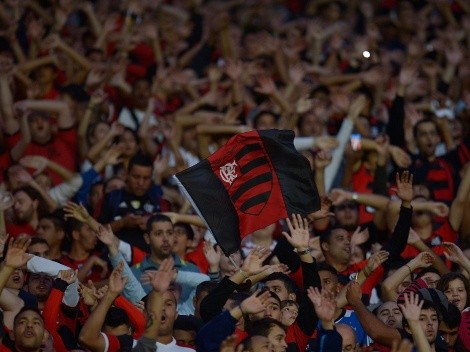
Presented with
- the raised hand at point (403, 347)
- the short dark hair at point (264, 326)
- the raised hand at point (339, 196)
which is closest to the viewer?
the raised hand at point (403, 347)

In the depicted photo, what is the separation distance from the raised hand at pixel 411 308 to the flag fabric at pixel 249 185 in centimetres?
138

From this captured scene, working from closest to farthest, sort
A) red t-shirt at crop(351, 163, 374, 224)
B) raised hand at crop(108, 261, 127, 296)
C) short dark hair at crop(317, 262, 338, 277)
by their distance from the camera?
raised hand at crop(108, 261, 127, 296), short dark hair at crop(317, 262, 338, 277), red t-shirt at crop(351, 163, 374, 224)

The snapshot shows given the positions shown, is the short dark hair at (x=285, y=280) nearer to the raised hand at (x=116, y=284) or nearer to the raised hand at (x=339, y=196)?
the raised hand at (x=116, y=284)

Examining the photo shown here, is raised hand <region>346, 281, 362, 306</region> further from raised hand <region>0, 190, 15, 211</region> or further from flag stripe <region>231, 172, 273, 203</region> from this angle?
raised hand <region>0, 190, 15, 211</region>

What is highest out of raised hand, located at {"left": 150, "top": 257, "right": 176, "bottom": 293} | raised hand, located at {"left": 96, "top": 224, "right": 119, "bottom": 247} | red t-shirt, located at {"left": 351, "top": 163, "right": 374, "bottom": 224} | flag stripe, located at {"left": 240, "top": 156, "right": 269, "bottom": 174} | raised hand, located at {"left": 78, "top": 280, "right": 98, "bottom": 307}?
raised hand, located at {"left": 150, "top": 257, "right": 176, "bottom": 293}

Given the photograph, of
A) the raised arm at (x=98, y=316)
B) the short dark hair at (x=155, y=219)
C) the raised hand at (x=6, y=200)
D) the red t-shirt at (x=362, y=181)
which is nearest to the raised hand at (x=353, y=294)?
the raised arm at (x=98, y=316)

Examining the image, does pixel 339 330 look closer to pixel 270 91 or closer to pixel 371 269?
pixel 371 269

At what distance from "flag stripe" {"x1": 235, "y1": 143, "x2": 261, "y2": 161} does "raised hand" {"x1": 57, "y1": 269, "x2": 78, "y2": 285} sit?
1430 millimetres

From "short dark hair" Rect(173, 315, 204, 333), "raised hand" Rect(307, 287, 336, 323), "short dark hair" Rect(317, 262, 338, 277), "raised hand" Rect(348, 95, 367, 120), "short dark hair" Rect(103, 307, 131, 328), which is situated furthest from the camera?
"raised hand" Rect(348, 95, 367, 120)

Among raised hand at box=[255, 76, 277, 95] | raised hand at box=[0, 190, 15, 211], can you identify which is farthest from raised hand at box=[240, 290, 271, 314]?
raised hand at box=[255, 76, 277, 95]

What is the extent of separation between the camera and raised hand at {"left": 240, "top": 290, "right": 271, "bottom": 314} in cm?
920

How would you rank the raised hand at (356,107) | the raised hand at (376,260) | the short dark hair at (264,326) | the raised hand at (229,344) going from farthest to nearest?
the raised hand at (356,107)
the raised hand at (376,260)
the short dark hair at (264,326)
the raised hand at (229,344)

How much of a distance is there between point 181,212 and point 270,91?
2.36m

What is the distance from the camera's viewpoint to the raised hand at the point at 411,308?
940 centimetres
